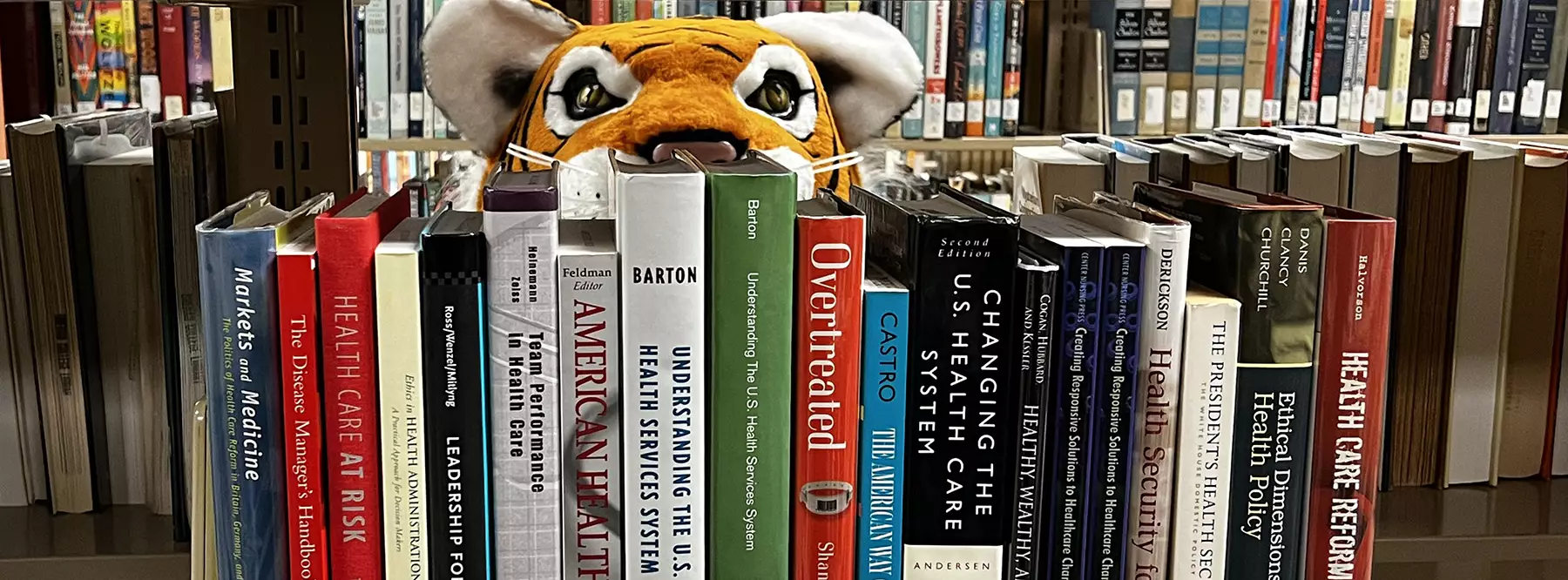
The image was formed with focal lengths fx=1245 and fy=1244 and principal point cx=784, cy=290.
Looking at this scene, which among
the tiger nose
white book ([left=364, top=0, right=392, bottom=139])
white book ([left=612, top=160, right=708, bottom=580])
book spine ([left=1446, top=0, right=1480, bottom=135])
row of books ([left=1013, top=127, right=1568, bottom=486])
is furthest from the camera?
book spine ([left=1446, top=0, right=1480, bottom=135])

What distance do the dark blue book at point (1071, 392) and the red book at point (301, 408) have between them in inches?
13.4

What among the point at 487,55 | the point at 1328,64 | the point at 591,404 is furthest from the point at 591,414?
the point at 1328,64

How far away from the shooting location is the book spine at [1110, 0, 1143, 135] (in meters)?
1.81

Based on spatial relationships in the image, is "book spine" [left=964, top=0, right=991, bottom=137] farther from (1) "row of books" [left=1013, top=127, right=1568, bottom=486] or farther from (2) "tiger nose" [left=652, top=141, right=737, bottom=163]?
(1) "row of books" [left=1013, top=127, right=1568, bottom=486]

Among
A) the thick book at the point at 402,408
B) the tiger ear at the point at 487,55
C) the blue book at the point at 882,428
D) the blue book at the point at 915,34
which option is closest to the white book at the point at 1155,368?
the blue book at the point at 882,428

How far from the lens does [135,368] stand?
2.47 feet

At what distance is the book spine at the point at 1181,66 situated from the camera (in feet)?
5.98

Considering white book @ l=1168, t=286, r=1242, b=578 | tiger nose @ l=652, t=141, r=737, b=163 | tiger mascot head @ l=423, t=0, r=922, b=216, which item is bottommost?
white book @ l=1168, t=286, r=1242, b=578

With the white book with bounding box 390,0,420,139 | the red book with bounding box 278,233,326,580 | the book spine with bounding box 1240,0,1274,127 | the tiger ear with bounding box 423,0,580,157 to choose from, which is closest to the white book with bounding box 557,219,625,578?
the red book with bounding box 278,233,326,580

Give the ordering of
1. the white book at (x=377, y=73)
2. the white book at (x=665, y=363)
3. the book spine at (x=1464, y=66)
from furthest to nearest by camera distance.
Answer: the book spine at (x=1464, y=66), the white book at (x=377, y=73), the white book at (x=665, y=363)

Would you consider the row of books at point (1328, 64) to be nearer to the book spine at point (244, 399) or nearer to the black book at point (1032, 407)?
the black book at point (1032, 407)

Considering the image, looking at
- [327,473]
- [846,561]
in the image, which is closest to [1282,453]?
[846,561]

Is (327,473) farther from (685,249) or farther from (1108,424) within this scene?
(1108,424)

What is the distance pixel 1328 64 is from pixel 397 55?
4.54ft
